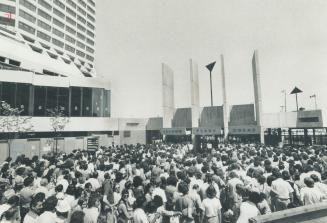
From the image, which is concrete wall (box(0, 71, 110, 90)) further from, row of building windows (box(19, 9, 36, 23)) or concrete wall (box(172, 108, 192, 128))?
row of building windows (box(19, 9, 36, 23))

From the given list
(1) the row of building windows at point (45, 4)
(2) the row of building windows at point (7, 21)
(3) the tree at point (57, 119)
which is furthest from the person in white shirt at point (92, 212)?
(1) the row of building windows at point (45, 4)

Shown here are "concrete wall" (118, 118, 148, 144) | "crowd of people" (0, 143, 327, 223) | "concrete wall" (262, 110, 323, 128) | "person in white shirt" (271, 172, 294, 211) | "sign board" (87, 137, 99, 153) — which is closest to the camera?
"crowd of people" (0, 143, 327, 223)

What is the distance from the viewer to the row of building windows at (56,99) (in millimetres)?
32469

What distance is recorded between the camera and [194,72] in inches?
1478

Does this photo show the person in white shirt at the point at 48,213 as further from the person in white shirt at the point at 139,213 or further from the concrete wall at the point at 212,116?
the concrete wall at the point at 212,116

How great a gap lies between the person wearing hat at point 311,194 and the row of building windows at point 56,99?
98.8ft

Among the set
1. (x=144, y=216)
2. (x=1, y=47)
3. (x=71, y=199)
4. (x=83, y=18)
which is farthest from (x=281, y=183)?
(x=83, y=18)

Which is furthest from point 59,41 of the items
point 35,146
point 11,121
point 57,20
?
point 35,146

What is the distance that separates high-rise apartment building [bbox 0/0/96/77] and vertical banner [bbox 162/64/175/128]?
103ft

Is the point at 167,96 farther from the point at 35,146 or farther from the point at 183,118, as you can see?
the point at 35,146

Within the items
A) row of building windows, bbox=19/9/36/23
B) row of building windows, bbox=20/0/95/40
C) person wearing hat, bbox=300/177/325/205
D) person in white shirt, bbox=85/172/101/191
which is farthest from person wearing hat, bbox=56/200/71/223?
→ row of building windows, bbox=20/0/95/40

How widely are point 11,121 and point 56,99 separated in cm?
843

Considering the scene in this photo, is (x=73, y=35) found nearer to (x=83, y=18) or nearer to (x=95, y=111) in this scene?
(x=83, y=18)

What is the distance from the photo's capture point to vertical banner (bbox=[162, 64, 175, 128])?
38394 mm
